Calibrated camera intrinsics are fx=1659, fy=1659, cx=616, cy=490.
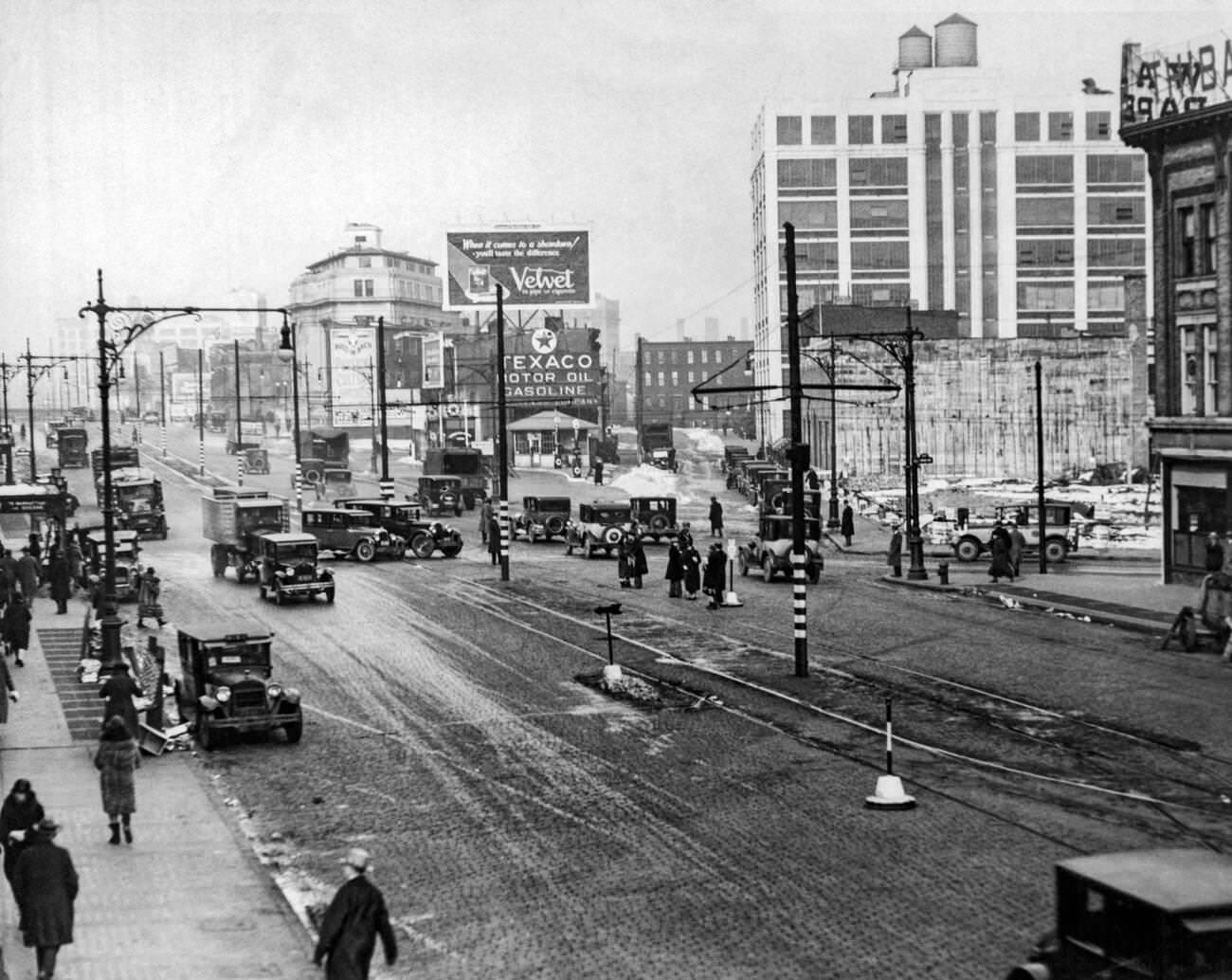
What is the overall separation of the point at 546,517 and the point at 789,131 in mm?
71606

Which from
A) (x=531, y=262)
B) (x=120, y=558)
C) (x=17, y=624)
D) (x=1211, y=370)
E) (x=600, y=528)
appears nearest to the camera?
(x=17, y=624)

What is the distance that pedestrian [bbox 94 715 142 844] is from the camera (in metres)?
19.0

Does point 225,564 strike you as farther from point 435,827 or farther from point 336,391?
point 336,391

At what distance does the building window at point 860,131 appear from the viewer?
413ft

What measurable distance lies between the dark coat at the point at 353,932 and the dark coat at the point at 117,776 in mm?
6562

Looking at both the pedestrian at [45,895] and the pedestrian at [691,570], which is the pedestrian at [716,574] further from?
the pedestrian at [45,895]

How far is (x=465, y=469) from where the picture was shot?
79625 millimetres

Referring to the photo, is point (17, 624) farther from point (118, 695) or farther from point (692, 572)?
point (692, 572)

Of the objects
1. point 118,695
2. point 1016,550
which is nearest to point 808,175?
point 1016,550

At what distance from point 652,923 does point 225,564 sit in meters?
35.9

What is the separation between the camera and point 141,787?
2238 centimetres

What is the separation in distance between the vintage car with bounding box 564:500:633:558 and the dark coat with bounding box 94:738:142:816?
1473 inches

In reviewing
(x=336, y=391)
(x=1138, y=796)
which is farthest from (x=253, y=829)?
(x=336, y=391)

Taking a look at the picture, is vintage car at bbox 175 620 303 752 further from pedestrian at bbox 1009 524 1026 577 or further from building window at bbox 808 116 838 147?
building window at bbox 808 116 838 147
